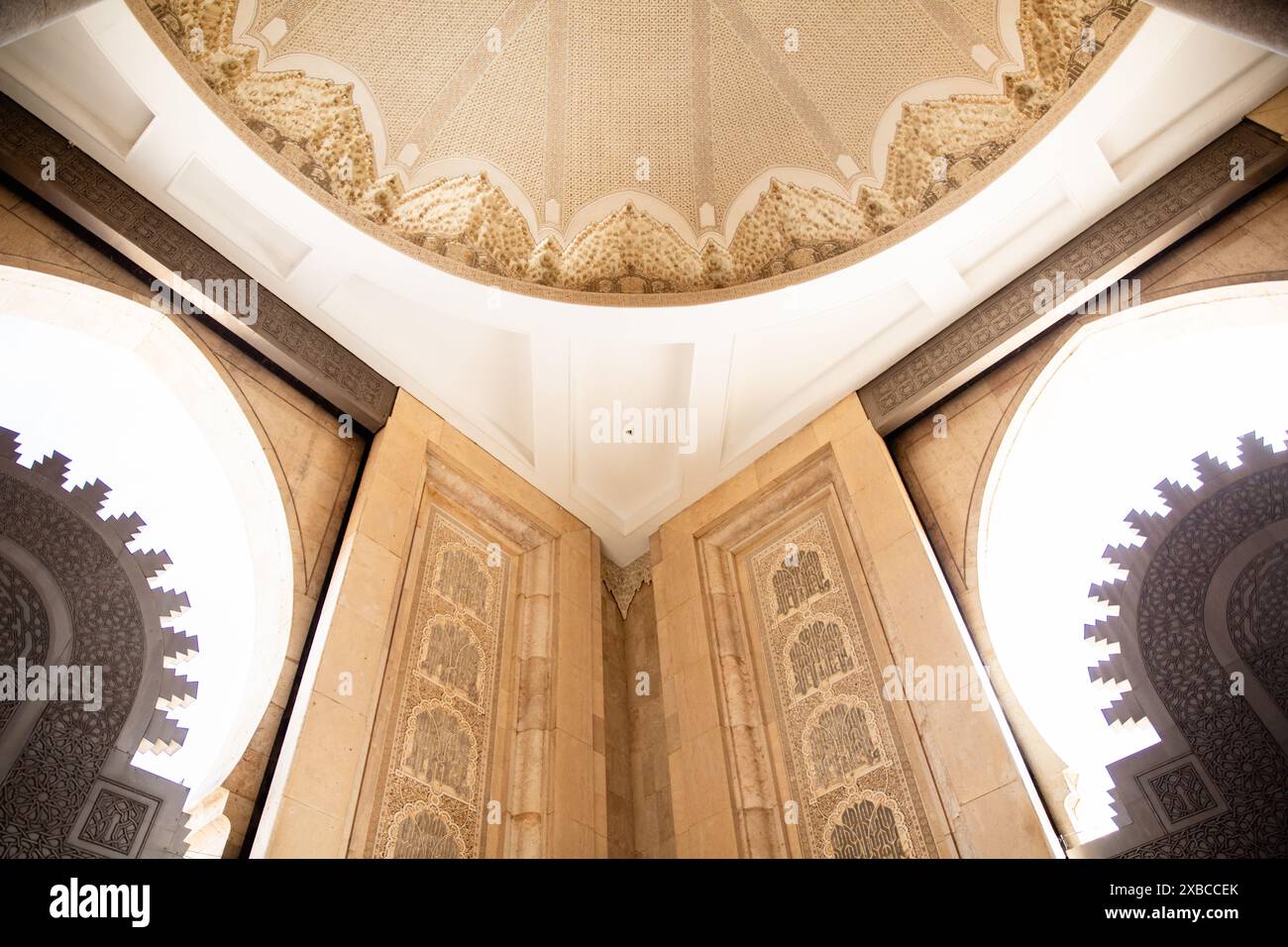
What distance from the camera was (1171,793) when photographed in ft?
10.3

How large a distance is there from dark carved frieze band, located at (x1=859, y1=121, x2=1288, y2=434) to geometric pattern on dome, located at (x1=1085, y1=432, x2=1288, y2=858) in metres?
1.10

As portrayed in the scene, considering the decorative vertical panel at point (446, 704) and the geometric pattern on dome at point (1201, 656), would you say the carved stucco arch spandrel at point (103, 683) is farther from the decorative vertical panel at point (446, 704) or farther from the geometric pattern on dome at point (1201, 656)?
the geometric pattern on dome at point (1201, 656)

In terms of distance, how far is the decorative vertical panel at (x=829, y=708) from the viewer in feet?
12.6

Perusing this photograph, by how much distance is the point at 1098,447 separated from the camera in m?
4.62

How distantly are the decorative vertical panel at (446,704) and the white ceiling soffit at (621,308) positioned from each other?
851 millimetres

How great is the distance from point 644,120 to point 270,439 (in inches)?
118

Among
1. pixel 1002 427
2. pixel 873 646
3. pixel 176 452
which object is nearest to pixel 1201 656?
pixel 873 646

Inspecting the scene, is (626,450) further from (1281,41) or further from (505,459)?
(1281,41)

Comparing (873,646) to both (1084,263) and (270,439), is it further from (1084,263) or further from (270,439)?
(270,439)

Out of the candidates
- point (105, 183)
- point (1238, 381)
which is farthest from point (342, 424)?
point (1238, 381)

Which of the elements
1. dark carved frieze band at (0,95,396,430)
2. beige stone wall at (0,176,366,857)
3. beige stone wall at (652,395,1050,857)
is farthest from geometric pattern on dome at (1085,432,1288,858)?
dark carved frieze band at (0,95,396,430)

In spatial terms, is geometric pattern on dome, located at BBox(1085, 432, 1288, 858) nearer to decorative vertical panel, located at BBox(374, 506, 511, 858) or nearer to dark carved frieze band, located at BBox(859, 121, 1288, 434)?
dark carved frieze band, located at BBox(859, 121, 1288, 434)
